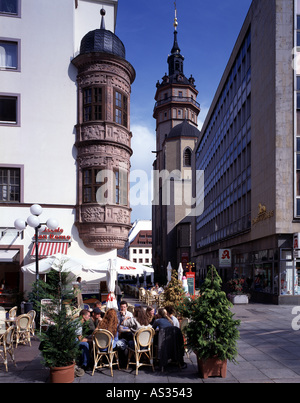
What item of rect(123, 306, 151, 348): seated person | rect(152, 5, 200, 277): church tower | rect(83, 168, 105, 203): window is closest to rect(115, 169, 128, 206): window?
rect(83, 168, 105, 203): window

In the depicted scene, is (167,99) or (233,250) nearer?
(233,250)

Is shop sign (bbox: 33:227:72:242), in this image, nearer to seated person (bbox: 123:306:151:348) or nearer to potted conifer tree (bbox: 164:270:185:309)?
potted conifer tree (bbox: 164:270:185:309)

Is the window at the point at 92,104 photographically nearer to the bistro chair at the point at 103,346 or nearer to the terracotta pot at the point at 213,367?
the bistro chair at the point at 103,346

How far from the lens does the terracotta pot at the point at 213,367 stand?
915 cm

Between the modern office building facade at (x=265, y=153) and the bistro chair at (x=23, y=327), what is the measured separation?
16.2 m

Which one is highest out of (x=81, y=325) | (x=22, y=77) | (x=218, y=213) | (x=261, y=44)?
(x=261, y=44)

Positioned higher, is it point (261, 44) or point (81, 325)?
point (261, 44)

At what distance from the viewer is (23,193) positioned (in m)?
21.6

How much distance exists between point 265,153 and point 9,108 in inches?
622

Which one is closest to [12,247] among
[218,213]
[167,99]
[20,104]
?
[20,104]

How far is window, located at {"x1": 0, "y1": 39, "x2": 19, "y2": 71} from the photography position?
72.8 feet

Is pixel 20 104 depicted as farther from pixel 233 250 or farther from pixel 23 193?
pixel 233 250

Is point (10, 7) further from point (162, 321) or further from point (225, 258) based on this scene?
point (225, 258)
